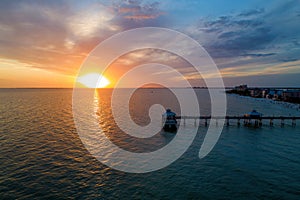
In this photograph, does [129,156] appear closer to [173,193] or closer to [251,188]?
[173,193]

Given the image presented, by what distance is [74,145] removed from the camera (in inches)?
1416

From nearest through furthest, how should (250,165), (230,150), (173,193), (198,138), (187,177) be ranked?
(173,193) < (187,177) < (250,165) < (230,150) < (198,138)

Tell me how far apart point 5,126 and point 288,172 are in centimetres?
6314

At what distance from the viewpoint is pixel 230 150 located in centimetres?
3422

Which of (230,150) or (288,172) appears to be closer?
(288,172)

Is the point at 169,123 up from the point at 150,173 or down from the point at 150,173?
up

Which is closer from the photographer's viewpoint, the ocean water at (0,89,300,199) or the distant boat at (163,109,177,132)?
the ocean water at (0,89,300,199)

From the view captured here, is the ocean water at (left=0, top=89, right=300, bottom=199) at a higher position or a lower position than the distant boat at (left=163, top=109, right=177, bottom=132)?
lower

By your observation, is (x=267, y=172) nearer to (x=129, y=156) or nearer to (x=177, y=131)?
(x=129, y=156)

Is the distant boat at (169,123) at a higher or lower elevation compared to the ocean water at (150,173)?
higher

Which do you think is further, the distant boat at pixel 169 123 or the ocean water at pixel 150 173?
the distant boat at pixel 169 123

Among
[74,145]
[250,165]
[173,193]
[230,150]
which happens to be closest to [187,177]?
[173,193]

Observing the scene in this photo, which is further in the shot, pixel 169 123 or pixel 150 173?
pixel 169 123

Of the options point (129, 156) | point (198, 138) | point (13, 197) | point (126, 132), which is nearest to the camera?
point (13, 197)
